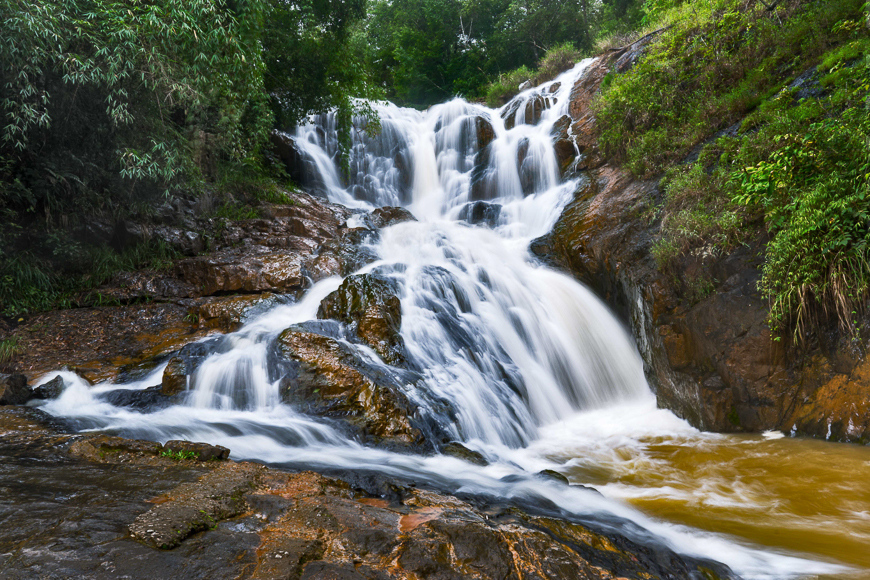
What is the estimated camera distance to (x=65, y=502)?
254cm

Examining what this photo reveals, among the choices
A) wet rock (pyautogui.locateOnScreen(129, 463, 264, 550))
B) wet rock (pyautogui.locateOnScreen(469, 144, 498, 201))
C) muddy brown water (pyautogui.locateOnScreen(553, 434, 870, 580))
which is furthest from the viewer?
wet rock (pyautogui.locateOnScreen(469, 144, 498, 201))

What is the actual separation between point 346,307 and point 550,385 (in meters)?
3.44

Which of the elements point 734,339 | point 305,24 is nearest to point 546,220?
point 734,339

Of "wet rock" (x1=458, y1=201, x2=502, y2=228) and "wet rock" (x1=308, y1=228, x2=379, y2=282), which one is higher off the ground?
"wet rock" (x1=458, y1=201, x2=502, y2=228)

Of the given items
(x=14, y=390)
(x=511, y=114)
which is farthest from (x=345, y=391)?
(x=511, y=114)

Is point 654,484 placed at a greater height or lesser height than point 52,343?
lesser

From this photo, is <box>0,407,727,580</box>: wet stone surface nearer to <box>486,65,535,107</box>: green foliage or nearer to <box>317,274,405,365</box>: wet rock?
<box>317,274,405,365</box>: wet rock

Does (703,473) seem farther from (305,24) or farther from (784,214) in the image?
(305,24)

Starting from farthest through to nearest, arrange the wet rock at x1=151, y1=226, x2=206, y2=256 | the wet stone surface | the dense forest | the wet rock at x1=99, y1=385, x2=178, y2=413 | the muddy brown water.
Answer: the wet rock at x1=151, y1=226, x2=206, y2=256 < the wet rock at x1=99, y1=385, x2=178, y2=413 < the dense forest < the muddy brown water < the wet stone surface

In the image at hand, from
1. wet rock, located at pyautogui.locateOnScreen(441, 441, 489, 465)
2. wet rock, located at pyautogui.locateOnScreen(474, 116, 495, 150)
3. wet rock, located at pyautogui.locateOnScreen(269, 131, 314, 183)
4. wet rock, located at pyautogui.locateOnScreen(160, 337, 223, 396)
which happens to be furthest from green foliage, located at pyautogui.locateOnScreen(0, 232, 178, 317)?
wet rock, located at pyautogui.locateOnScreen(474, 116, 495, 150)

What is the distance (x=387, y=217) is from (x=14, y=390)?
854 cm

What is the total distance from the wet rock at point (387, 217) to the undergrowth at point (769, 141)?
17.8 ft

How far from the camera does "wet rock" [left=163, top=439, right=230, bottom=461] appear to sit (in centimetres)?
360

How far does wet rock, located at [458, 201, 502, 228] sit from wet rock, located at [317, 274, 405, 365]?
5.43 meters
